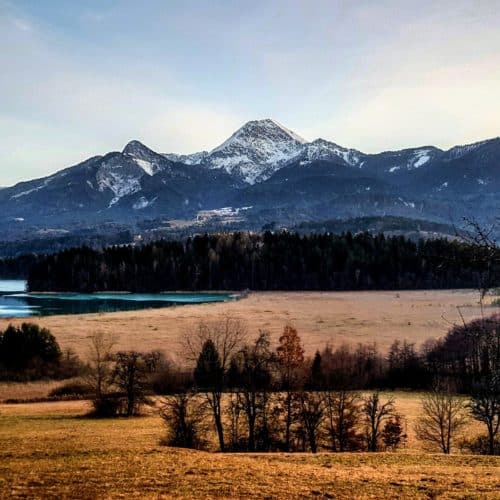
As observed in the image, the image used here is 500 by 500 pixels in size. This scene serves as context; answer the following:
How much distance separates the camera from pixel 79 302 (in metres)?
159

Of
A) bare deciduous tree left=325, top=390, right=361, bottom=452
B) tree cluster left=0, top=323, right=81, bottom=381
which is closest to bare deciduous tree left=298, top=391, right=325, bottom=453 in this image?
bare deciduous tree left=325, top=390, right=361, bottom=452

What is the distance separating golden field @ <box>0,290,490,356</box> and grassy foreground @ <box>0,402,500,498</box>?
1782 inches

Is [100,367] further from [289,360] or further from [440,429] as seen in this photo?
[440,429]

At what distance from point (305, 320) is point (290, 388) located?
59.1 meters

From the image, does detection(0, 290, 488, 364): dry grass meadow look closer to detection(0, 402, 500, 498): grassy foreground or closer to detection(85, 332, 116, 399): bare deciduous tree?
detection(85, 332, 116, 399): bare deciduous tree

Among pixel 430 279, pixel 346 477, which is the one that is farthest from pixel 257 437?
pixel 430 279

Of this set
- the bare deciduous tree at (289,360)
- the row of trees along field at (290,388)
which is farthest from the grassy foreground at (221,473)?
the bare deciduous tree at (289,360)

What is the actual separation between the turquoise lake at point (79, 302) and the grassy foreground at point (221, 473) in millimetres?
99469

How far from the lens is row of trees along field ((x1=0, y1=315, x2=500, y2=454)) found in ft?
131

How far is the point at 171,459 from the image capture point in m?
26.1

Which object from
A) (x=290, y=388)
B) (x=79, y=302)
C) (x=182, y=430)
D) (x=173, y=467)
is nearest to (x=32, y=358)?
(x=290, y=388)

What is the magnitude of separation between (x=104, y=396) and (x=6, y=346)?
1012 inches

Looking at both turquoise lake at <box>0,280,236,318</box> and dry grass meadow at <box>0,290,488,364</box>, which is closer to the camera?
dry grass meadow at <box>0,290,488,364</box>

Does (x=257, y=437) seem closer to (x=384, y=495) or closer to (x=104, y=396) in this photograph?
(x=104, y=396)
